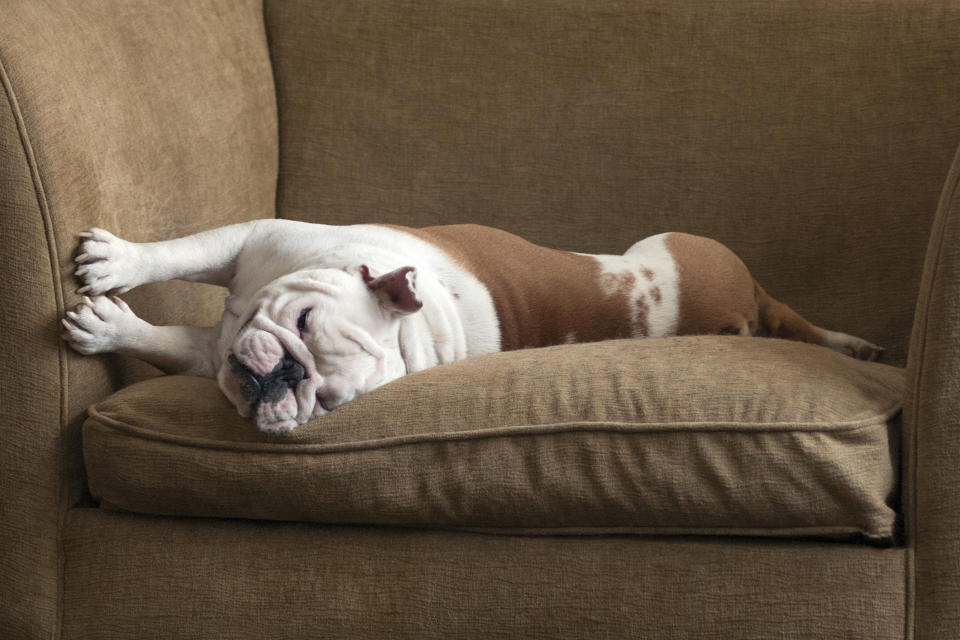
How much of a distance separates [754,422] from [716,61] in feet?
4.06

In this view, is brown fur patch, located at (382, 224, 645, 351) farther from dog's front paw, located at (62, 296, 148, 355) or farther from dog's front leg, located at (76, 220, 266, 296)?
dog's front paw, located at (62, 296, 148, 355)

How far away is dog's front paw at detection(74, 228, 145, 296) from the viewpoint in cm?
160

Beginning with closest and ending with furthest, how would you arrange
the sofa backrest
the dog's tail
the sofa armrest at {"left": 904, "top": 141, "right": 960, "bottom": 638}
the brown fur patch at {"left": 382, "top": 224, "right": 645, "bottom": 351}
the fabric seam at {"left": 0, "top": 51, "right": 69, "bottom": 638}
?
the sofa armrest at {"left": 904, "top": 141, "right": 960, "bottom": 638} < the fabric seam at {"left": 0, "top": 51, "right": 69, "bottom": 638} < the brown fur patch at {"left": 382, "top": 224, "right": 645, "bottom": 351} < the dog's tail < the sofa backrest

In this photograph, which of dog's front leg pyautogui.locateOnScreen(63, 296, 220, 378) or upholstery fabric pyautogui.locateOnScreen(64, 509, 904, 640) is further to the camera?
dog's front leg pyautogui.locateOnScreen(63, 296, 220, 378)

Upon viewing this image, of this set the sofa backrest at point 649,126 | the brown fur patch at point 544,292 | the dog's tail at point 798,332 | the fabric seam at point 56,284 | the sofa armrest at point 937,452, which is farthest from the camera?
the sofa backrest at point 649,126

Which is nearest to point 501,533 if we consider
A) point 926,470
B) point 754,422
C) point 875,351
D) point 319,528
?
point 319,528

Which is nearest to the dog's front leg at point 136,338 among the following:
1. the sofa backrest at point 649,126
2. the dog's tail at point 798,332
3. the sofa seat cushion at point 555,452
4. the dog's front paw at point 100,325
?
the dog's front paw at point 100,325

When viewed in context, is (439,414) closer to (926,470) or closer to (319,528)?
(319,528)

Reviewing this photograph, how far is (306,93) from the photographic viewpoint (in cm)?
246

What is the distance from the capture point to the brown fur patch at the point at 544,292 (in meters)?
1.89

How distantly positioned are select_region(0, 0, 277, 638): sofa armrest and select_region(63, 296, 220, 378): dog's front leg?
3 cm

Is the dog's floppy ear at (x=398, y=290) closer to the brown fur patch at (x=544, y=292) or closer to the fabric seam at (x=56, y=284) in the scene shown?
the brown fur patch at (x=544, y=292)

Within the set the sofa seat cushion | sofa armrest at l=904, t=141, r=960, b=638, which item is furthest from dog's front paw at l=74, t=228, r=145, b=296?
sofa armrest at l=904, t=141, r=960, b=638

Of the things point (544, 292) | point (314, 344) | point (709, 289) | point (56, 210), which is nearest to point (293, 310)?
point (314, 344)
